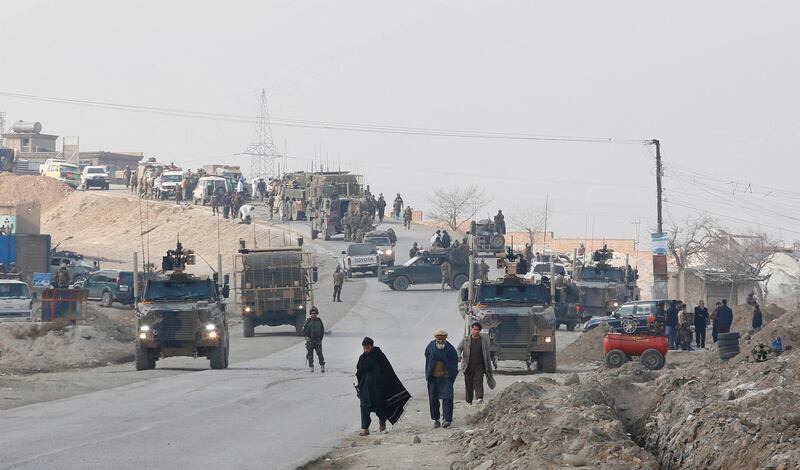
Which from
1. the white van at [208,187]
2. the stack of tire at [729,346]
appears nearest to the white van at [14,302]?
the stack of tire at [729,346]

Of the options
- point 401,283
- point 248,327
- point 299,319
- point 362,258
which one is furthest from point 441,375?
point 362,258

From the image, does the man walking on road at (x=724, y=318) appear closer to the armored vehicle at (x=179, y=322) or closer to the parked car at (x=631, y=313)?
the parked car at (x=631, y=313)

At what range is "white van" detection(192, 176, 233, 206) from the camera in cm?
9349

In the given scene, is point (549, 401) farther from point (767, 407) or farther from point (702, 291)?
point (702, 291)

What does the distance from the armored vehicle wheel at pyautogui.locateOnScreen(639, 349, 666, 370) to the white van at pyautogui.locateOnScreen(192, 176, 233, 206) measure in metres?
62.7

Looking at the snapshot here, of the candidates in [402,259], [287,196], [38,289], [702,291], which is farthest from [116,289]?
[287,196]

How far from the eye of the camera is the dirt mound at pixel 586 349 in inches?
1448

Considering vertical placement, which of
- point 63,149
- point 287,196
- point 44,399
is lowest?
point 44,399

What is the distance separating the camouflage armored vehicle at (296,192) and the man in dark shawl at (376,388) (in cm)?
6477

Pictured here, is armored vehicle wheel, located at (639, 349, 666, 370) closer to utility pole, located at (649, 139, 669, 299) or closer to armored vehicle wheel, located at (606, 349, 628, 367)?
armored vehicle wheel, located at (606, 349, 628, 367)

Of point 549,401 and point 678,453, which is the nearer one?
point 678,453

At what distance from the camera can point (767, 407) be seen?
16.0 meters

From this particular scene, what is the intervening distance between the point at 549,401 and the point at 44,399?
10095mm

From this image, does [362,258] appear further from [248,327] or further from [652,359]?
[652,359]
